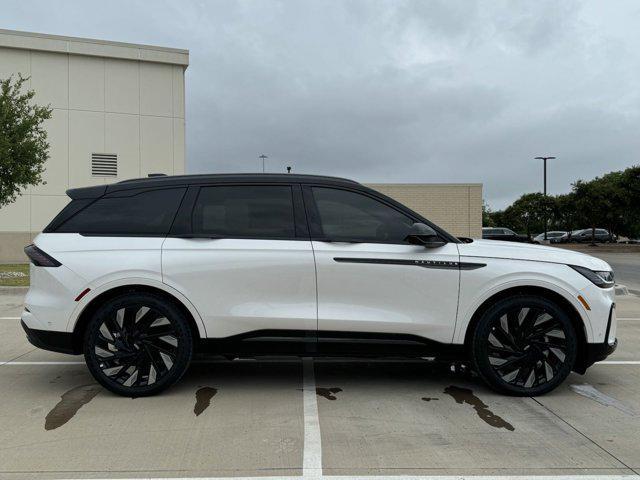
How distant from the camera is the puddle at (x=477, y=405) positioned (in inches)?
165

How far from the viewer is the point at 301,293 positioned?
462cm

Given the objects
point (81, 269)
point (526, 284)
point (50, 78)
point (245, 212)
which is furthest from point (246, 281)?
point (50, 78)

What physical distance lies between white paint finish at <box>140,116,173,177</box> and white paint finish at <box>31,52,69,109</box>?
3.31 meters

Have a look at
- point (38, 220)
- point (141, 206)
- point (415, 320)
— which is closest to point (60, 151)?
point (38, 220)

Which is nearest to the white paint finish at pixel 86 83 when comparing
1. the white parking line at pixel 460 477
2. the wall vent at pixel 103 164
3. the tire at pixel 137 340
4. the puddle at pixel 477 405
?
the wall vent at pixel 103 164

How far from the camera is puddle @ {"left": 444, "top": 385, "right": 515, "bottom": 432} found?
419 centimetres

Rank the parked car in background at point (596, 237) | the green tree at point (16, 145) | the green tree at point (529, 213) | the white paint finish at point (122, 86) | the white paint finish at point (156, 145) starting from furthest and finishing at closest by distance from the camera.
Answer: the green tree at point (529, 213)
the parked car in background at point (596, 237)
the white paint finish at point (156, 145)
the white paint finish at point (122, 86)
the green tree at point (16, 145)

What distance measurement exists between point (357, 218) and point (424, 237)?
1.93 ft

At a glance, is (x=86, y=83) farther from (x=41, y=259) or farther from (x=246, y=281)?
(x=246, y=281)

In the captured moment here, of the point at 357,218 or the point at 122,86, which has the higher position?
the point at 122,86

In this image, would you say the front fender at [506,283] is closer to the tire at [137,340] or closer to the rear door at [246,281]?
the rear door at [246,281]

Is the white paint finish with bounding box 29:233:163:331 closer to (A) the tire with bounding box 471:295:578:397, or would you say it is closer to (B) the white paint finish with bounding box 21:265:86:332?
(B) the white paint finish with bounding box 21:265:86:332

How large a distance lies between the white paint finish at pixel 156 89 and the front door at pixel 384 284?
2218 cm

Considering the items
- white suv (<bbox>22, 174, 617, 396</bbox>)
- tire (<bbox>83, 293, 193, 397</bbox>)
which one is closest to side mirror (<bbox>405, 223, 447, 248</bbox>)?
white suv (<bbox>22, 174, 617, 396</bbox>)
